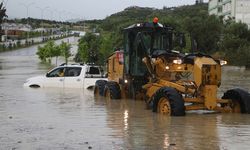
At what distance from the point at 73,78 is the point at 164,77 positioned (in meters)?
10.3

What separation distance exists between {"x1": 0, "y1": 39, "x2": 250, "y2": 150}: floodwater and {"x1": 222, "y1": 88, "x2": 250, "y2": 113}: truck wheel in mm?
317

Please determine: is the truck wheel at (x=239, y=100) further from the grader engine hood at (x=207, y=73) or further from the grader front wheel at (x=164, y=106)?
the grader front wheel at (x=164, y=106)

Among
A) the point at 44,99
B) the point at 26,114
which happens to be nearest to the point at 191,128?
the point at 26,114

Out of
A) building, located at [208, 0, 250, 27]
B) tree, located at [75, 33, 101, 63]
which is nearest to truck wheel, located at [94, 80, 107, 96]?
tree, located at [75, 33, 101, 63]

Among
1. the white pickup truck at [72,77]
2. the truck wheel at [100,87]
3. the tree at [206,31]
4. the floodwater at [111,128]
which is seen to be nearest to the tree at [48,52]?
the tree at [206,31]

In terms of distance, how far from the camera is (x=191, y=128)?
502 inches

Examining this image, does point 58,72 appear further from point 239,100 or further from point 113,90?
point 239,100

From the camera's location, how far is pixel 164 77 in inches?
676

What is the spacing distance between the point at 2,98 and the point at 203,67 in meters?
9.95

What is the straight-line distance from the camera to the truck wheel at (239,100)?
15.7 meters

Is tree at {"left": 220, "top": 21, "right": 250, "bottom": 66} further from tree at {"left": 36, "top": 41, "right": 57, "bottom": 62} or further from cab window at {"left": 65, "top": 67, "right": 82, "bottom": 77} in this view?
cab window at {"left": 65, "top": 67, "right": 82, "bottom": 77}

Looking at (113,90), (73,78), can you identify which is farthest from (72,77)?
(113,90)

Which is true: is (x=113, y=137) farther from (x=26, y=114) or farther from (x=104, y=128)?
(x=26, y=114)

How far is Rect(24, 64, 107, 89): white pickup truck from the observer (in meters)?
26.6
